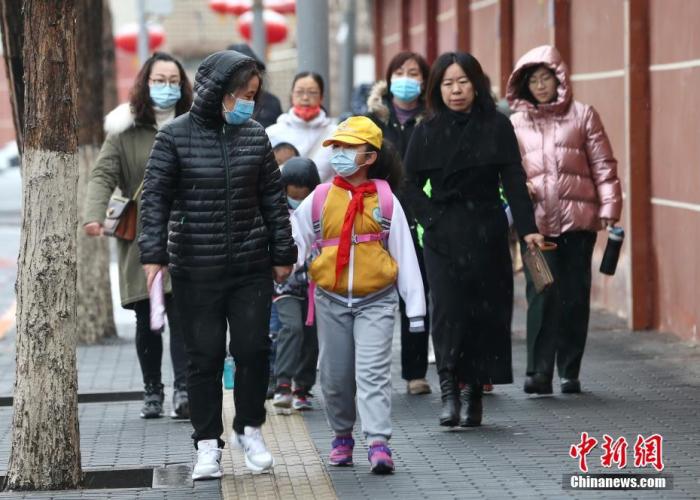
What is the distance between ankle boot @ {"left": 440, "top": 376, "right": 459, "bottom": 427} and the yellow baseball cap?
1387 millimetres

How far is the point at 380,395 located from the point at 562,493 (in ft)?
3.31

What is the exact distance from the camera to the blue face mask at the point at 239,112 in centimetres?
689

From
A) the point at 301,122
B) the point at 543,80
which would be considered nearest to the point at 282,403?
the point at 301,122

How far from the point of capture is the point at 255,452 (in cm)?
705

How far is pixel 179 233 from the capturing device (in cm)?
694

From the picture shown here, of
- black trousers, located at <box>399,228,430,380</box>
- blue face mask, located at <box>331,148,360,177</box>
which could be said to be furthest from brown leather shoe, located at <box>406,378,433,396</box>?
blue face mask, located at <box>331,148,360,177</box>

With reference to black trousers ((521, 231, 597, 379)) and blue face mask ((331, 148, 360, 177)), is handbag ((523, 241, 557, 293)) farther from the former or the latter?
blue face mask ((331, 148, 360, 177))

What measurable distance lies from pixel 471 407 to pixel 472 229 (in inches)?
33.7

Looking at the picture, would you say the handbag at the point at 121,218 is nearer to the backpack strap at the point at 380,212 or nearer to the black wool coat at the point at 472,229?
the black wool coat at the point at 472,229

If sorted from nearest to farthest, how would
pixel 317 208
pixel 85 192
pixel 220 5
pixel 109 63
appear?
pixel 317 208 < pixel 85 192 < pixel 109 63 < pixel 220 5

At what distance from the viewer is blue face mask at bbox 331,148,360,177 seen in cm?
716

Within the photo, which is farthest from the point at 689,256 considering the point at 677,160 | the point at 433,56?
the point at 433,56

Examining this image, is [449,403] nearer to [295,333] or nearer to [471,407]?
[471,407]

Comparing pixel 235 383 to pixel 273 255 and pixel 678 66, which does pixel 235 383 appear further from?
pixel 678 66
